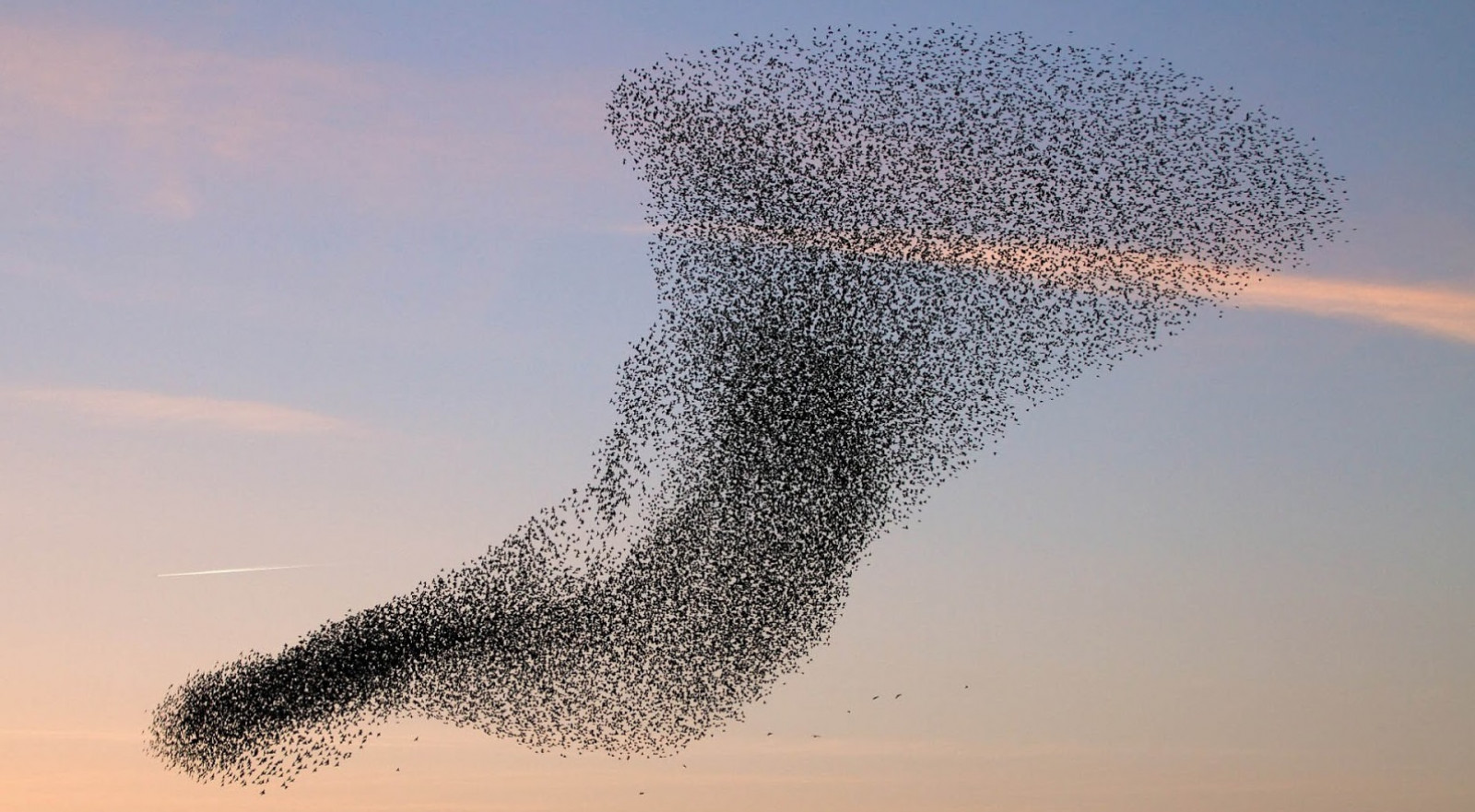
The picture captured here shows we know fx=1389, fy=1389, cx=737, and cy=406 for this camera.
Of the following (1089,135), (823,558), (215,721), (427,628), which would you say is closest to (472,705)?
(427,628)

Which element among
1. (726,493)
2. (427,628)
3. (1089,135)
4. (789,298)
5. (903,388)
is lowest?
(427,628)

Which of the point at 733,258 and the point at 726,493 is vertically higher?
the point at 733,258

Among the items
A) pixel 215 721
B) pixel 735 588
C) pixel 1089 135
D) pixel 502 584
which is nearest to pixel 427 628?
pixel 502 584

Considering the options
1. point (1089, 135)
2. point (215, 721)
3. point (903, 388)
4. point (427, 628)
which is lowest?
point (215, 721)

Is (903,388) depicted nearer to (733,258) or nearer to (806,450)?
(806,450)

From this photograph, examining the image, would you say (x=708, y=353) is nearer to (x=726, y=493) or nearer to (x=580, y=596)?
(x=726, y=493)

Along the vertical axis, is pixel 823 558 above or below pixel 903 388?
below

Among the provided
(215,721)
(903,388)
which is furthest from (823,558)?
(215,721)

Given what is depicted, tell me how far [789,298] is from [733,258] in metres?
1.49

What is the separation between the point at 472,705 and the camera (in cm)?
2973

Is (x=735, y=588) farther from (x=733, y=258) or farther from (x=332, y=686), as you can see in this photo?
(x=332, y=686)

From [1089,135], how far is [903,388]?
681 centimetres

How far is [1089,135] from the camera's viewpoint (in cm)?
2988

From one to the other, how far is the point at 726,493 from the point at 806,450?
1974 mm
